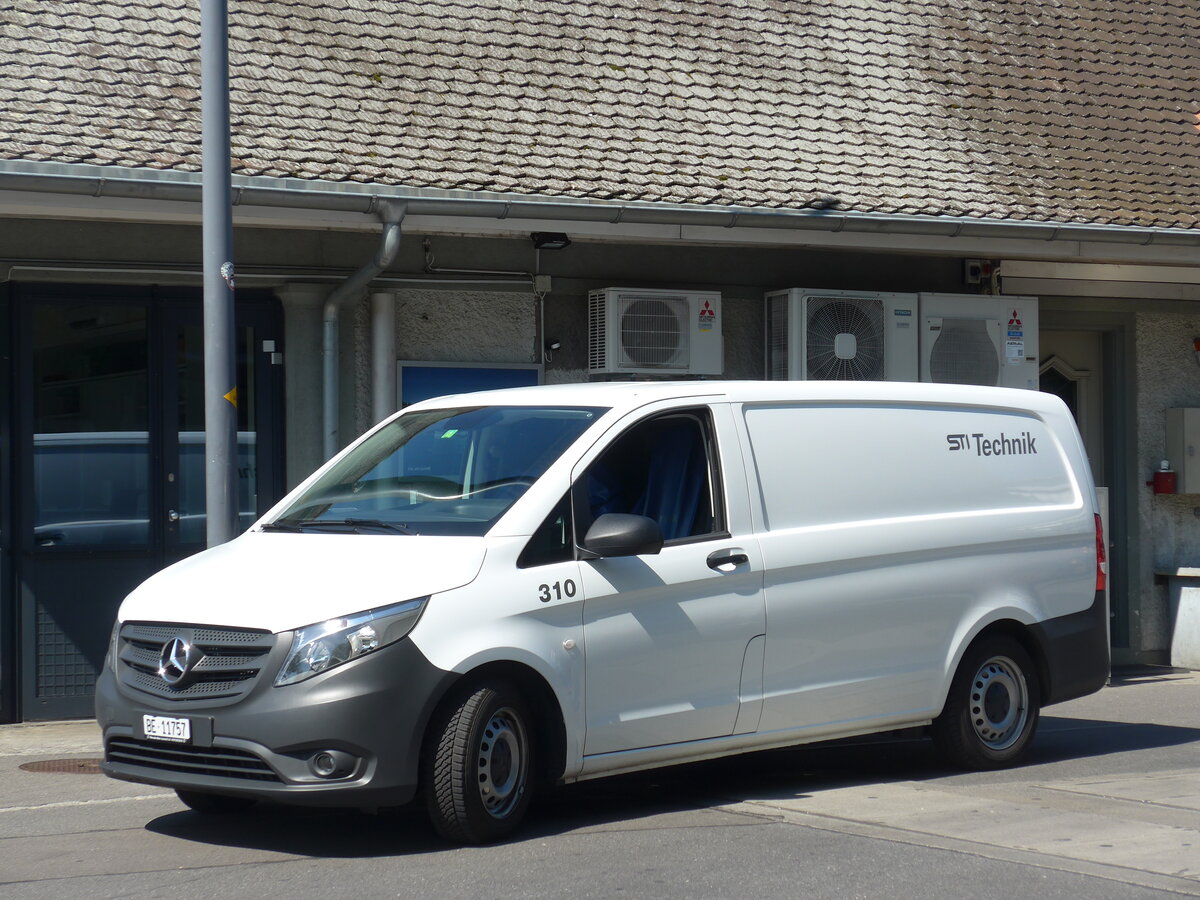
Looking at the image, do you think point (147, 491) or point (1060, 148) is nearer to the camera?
point (147, 491)

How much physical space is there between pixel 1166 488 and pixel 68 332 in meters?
8.52

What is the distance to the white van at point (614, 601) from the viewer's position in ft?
19.4

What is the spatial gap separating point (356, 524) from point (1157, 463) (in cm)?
884

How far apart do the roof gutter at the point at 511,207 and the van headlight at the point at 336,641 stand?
4335 mm

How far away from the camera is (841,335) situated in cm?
1200

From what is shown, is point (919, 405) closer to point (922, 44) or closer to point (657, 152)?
point (657, 152)

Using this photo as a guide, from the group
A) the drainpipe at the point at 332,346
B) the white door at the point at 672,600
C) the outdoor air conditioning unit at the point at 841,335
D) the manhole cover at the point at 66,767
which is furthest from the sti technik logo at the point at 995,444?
the manhole cover at the point at 66,767

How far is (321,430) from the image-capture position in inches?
428

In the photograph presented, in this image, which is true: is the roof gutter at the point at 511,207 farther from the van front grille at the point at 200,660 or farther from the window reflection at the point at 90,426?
the van front grille at the point at 200,660

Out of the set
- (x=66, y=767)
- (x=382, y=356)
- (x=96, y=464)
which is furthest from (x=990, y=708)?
(x=96, y=464)

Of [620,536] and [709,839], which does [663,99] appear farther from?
[709,839]

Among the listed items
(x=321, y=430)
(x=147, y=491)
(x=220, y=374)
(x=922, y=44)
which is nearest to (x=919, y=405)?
(x=220, y=374)

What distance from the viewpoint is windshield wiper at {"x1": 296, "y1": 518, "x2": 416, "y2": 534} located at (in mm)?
6500

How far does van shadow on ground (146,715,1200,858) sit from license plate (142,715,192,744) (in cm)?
52
